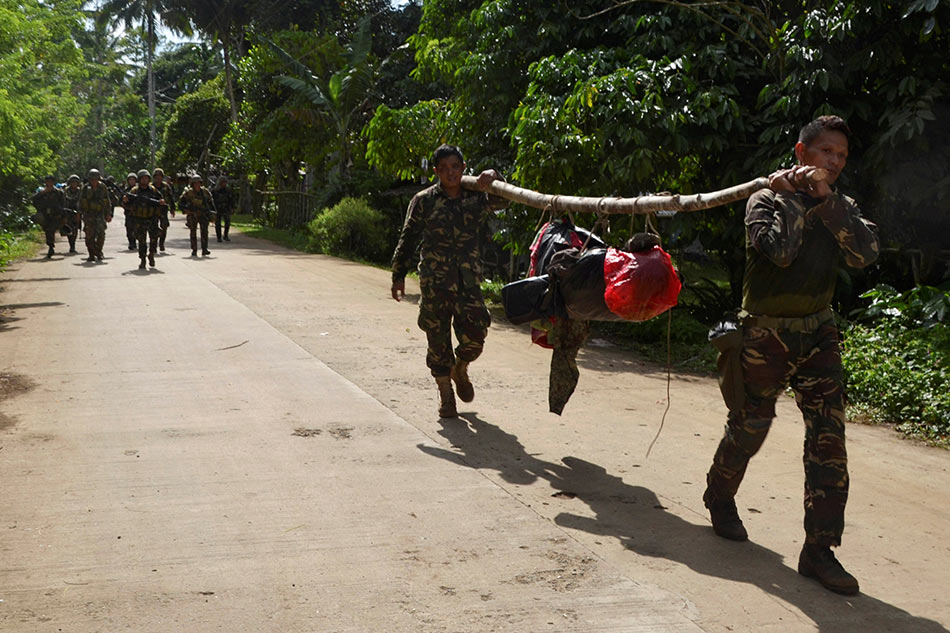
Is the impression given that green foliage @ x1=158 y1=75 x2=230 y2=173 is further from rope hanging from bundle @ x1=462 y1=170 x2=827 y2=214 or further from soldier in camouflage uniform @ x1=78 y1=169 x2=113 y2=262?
rope hanging from bundle @ x1=462 y1=170 x2=827 y2=214

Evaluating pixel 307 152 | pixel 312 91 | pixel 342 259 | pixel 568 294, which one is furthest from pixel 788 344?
pixel 307 152

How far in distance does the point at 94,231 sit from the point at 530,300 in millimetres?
17300

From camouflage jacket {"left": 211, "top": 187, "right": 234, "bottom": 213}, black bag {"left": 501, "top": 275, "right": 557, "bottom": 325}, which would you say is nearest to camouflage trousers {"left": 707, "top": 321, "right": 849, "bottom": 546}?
black bag {"left": 501, "top": 275, "right": 557, "bottom": 325}

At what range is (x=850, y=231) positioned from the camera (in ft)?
14.5

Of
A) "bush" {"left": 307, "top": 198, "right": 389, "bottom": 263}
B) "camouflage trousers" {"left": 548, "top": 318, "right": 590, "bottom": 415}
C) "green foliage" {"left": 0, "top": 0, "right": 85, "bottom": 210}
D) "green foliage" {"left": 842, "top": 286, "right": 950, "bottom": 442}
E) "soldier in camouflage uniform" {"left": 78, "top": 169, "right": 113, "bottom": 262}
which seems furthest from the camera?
"bush" {"left": 307, "top": 198, "right": 389, "bottom": 263}

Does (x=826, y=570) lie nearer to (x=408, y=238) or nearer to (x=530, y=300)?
(x=530, y=300)

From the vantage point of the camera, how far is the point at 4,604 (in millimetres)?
4168

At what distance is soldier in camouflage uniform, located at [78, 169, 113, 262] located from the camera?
2094 cm

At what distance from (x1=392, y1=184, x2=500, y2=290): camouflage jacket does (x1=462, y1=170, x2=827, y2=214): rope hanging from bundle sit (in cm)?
19

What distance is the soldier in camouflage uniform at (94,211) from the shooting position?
2094cm

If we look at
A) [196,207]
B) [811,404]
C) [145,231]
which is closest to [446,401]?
[811,404]

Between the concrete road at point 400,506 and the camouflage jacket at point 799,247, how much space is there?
1266 mm

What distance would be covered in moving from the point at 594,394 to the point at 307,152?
920 inches

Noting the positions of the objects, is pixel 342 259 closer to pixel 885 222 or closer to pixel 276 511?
pixel 885 222
